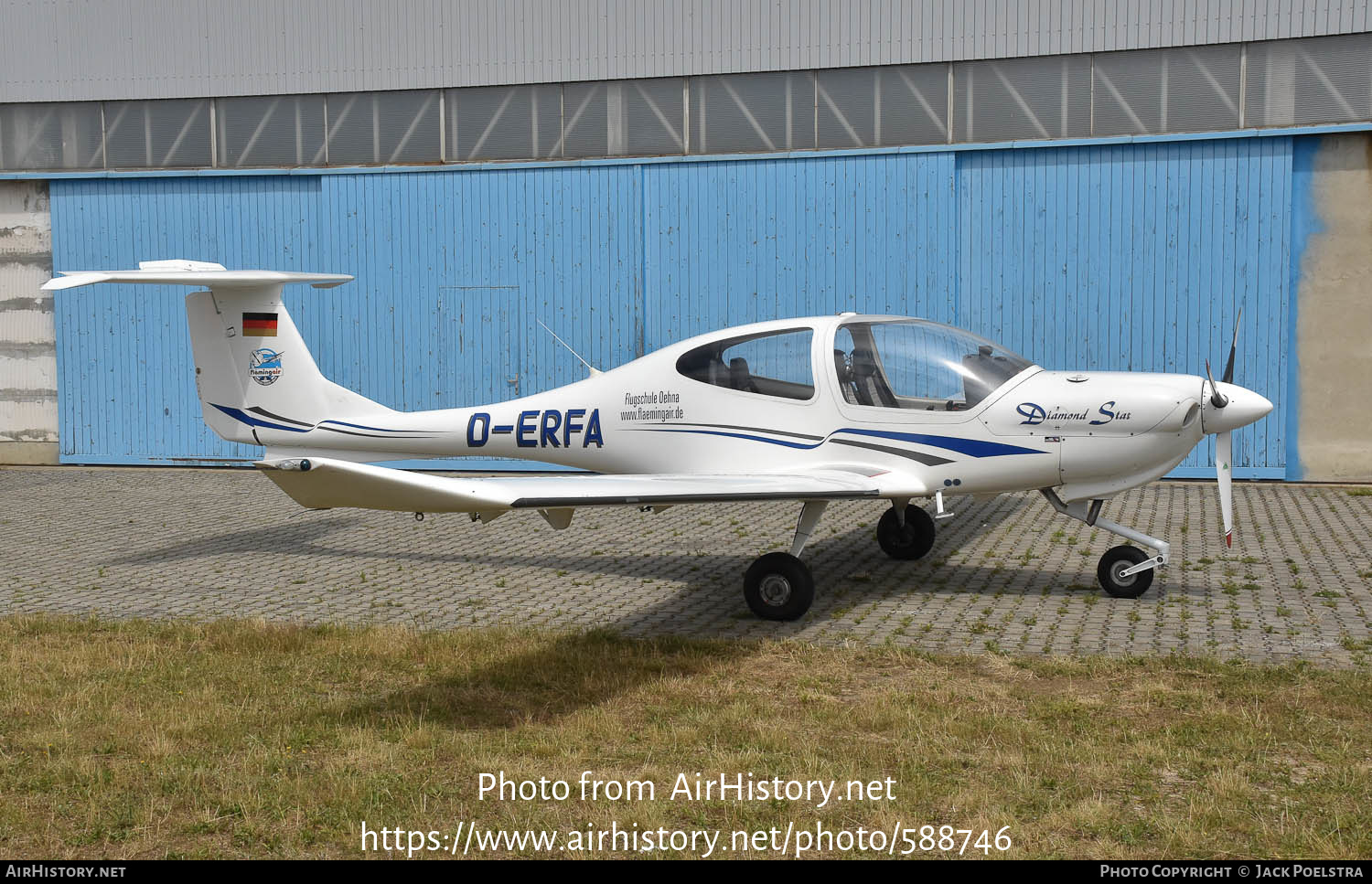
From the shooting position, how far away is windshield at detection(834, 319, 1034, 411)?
8.69 metres

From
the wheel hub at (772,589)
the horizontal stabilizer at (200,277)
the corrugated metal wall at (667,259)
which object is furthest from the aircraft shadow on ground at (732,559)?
the corrugated metal wall at (667,259)

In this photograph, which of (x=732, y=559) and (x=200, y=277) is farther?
(x=732, y=559)

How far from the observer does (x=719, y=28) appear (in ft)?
51.4

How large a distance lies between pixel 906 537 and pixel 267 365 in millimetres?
5492

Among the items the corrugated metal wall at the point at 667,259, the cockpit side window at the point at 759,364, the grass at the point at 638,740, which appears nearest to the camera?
the grass at the point at 638,740

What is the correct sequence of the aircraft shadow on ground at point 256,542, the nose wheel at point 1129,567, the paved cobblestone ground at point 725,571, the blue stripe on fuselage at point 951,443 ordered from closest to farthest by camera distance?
the paved cobblestone ground at point 725,571, the blue stripe on fuselage at point 951,443, the nose wheel at point 1129,567, the aircraft shadow on ground at point 256,542

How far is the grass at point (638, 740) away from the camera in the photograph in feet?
16.0

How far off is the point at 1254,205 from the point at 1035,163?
2534 millimetres

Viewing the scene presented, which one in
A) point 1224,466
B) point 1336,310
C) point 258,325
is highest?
point 1336,310

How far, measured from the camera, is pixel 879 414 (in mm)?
8742

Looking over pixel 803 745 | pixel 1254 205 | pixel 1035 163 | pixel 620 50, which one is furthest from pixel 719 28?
pixel 803 745

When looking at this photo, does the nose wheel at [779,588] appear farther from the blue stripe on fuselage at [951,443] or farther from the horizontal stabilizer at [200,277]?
the horizontal stabilizer at [200,277]

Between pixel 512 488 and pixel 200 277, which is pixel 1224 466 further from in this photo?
pixel 200 277

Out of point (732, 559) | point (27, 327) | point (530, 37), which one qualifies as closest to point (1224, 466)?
point (732, 559)
